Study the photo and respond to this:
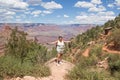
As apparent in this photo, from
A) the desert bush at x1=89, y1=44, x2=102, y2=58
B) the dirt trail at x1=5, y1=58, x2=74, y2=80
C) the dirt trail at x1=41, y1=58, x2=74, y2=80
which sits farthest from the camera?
the desert bush at x1=89, y1=44, x2=102, y2=58

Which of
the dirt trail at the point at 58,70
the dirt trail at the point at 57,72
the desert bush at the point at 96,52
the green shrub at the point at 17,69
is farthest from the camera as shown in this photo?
the desert bush at the point at 96,52

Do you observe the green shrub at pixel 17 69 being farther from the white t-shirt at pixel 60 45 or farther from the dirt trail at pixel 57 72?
the white t-shirt at pixel 60 45

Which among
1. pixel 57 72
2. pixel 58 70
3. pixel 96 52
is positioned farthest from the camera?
pixel 96 52

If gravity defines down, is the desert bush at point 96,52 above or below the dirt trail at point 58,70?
below

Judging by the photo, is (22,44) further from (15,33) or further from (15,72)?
(15,72)

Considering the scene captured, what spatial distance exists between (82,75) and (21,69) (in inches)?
112

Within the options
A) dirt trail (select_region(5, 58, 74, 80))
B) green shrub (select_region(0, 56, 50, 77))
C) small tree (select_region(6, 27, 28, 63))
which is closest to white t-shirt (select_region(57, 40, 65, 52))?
dirt trail (select_region(5, 58, 74, 80))

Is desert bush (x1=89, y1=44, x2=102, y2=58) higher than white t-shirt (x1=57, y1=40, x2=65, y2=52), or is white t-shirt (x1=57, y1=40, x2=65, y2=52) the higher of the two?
white t-shirt (x1=57, y1=40, x2=65, y2=52)

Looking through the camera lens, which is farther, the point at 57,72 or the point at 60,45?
the point at 60,45

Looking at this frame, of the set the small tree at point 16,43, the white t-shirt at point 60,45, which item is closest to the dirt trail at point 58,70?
the white t-shirt at point 60,45

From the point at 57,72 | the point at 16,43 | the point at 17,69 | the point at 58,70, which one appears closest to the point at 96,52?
the point at 16,43

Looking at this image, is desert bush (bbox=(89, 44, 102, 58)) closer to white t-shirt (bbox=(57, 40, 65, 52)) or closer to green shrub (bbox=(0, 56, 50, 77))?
white t-shirt (bbox=(57, 40, 65, 52))

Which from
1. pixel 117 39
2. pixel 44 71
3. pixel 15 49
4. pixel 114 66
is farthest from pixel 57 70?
pixel 117 39

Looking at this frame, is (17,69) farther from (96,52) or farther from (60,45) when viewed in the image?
(96,52)
